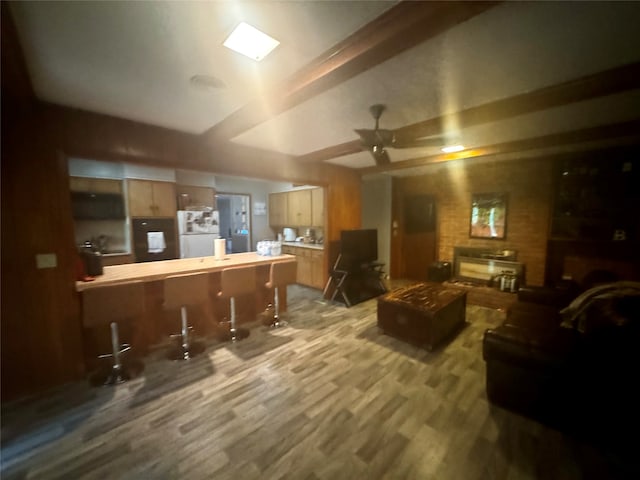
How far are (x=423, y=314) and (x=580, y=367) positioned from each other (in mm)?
1329

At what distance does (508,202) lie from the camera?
4.52m

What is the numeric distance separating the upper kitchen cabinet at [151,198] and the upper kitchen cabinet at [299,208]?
8.20 ft

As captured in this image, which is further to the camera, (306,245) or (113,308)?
(306,245)

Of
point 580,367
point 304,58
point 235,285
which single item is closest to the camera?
point 304,58

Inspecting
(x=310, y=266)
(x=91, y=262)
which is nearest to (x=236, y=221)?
(x=310, y=266)

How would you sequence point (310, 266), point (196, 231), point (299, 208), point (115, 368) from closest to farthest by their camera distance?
point (115, 368) < point (196, 231) < point (310, 266) < point (299, 208)

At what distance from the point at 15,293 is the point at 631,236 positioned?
7130 millimetres

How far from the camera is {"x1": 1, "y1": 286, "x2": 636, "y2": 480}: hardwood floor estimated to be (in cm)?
156

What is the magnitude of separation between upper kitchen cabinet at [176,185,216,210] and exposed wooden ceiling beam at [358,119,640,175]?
4.12 m

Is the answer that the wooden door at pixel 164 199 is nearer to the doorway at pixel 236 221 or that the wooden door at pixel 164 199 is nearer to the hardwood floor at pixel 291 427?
the doorway at pixel 236 221

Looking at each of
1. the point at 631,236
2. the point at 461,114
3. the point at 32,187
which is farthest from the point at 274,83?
the point at 631,236

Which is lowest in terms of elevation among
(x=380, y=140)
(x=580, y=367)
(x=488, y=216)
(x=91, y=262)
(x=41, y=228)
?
(x=580, y=367)

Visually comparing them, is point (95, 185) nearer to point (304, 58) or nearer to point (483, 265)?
point (304, 58)

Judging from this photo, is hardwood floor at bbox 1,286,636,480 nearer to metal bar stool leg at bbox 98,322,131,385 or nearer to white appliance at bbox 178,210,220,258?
metal bar stool leg at bbox 98,322,131,385
